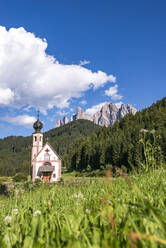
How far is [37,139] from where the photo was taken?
47.2 m

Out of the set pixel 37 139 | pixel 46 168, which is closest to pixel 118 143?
pixel 37 139

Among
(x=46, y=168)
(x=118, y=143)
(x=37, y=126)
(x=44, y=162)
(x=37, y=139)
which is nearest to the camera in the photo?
(x=46, y=168)

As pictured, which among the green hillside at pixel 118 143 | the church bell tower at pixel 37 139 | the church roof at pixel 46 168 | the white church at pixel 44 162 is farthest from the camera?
the green hillside at pixel 118 143

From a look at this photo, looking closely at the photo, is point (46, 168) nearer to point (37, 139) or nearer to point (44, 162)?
point (44, 162)

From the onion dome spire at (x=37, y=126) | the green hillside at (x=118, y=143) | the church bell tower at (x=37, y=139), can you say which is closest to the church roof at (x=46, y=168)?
the church bell tower at (x=37, y=139)

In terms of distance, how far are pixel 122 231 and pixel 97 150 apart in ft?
273

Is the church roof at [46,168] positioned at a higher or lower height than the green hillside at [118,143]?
lower

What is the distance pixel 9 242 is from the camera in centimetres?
124

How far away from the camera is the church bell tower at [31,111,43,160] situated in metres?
46.5

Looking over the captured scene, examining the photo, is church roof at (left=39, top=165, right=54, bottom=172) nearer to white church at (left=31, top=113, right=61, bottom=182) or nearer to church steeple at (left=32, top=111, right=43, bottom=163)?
white church at (left=31, top=113, right=61, bottom=182)

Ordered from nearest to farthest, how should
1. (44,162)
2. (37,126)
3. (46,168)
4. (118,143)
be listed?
1. (46,168)
2. (44,162)
3. (37,126)
4. (118,143)

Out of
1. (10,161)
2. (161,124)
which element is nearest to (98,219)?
(161,124)

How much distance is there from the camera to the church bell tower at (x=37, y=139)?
46.5 metres

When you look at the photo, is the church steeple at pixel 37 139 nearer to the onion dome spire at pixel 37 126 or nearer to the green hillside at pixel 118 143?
the onion dome spire at pixel 37 126
